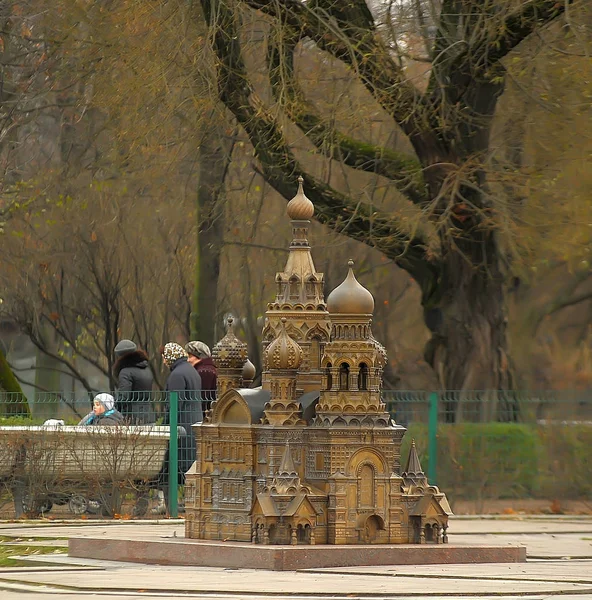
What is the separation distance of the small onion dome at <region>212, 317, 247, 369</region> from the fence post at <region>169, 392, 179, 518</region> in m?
6.34

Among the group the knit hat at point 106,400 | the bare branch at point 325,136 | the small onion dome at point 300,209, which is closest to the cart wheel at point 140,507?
the knit hat at point 106,400

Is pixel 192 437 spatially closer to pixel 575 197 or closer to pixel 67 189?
pixel 575 197

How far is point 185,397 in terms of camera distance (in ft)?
73.1

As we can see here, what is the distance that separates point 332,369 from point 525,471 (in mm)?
9979

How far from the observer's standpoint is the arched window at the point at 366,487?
1455 cm

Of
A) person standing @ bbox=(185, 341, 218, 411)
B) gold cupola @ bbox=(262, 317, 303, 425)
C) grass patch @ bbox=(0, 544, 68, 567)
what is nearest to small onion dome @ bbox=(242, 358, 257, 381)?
gold cupola @ bbox=(262, 317, 303, 425)

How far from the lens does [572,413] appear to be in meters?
24.2

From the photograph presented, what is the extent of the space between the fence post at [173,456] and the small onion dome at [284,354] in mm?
7252

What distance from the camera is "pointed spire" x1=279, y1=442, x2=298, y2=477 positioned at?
14367 mm

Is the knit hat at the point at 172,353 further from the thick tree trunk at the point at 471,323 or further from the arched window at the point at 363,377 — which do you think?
the arched window at the point at 363,377

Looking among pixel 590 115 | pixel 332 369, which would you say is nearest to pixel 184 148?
pixel 590 115

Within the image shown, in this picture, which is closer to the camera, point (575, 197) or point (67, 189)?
point (575, 197)

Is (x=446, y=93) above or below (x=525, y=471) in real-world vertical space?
above

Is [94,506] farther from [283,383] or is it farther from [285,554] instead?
[285,554]
